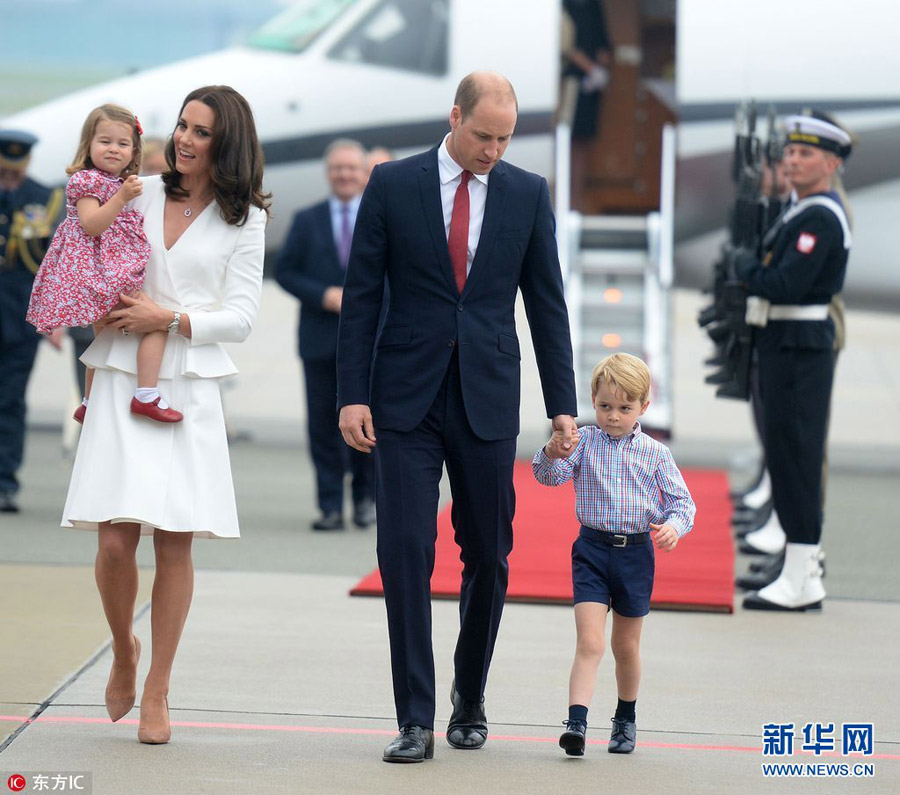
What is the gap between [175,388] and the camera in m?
3.99

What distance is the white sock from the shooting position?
3904mm

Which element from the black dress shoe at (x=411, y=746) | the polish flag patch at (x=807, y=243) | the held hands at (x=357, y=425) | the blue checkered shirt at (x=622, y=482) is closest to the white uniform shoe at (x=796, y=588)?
the polish flag patch at (x=807, y=243)

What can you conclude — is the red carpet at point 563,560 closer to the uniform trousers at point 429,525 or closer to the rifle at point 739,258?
the rifle at point 739,258

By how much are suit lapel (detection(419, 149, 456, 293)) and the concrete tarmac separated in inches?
48.1

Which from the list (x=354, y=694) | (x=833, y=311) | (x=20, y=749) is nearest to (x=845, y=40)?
(x=833, y=311)

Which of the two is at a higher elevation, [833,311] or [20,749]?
[833,311]

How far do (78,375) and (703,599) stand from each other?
430cm

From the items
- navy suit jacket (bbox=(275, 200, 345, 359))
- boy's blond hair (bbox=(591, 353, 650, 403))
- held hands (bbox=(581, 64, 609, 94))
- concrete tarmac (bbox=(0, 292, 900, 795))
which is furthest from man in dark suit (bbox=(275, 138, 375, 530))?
held hands (bbox=(581, 64, 609, 94))

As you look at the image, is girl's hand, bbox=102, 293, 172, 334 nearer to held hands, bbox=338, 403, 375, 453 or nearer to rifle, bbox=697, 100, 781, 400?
held hands, bbox=338, 403, 375, 453

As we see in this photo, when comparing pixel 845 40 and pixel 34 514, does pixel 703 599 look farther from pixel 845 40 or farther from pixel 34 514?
pixel 845 40

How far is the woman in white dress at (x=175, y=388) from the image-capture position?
3920 mm

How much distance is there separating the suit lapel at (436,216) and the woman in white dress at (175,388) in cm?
44

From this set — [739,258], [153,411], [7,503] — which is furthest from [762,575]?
[7,503]

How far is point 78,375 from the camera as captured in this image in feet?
29.1
